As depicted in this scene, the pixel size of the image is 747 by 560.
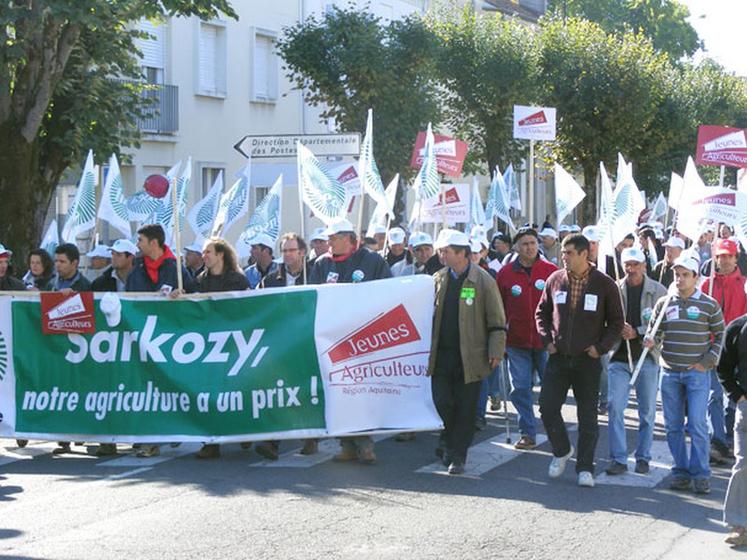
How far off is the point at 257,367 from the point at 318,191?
2.59 m

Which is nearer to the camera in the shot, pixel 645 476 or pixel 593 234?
pixel 645 476

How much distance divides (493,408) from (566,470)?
379cm

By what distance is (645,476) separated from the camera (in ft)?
34.1

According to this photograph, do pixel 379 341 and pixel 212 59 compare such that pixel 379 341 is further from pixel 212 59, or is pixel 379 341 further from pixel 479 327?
pixel 212 59

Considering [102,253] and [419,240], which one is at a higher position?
[419,240]

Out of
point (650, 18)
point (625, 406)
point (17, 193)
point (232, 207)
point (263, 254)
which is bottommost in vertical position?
point (625, 406)

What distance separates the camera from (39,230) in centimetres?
1945

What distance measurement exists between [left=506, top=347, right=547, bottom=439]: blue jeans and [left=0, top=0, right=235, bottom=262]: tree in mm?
7029

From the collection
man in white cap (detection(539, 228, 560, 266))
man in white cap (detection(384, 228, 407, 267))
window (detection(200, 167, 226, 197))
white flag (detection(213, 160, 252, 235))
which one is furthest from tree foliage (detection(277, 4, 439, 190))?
man in white cap (detection(384, 228, 407, 267))

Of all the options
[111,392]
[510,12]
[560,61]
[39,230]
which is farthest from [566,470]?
[510,12]

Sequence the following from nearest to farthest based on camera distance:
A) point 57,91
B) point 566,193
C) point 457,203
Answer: point 566,193
point 57,91
point 457,203

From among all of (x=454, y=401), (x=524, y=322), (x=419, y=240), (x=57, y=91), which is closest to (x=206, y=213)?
(x=57, y=91)

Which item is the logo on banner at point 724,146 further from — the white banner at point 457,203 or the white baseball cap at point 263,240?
the white baseball cap at point 263,240

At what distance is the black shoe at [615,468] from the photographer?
10398mm
